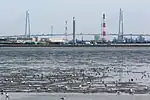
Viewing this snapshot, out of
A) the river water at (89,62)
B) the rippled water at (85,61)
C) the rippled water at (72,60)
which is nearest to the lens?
the river water at (89,62)

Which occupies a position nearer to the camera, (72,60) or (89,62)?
(89,62)

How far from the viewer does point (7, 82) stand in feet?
96.1

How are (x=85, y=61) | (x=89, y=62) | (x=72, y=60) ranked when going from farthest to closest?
(x=72, y=60) → (x=85, y=61) → (x=89, y=62)

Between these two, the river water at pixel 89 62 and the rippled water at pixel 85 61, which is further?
the rippled water at pixel 85 61

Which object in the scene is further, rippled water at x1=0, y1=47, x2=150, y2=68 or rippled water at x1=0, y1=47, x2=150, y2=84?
rippled water at x1=0, y1=47, x2=150, y2=68

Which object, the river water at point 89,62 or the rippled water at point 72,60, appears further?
the rippled water at point 72,60

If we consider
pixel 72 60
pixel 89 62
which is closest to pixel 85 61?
pixel 89 62

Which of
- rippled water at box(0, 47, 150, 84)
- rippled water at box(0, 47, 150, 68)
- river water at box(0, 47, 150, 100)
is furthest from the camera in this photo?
rippled water at box(0, 47, 150, 68)

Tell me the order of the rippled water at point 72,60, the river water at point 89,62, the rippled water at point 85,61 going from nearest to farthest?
the river water at point 89,62, the rippled water at point 85,61, the rippled water at point 72,60

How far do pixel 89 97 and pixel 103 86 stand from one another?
188 inches

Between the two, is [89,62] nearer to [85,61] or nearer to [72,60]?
[85,61]

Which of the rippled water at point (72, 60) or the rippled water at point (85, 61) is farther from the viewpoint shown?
the rippled water at point (72, 60)

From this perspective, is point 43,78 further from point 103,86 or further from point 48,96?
point 48,96

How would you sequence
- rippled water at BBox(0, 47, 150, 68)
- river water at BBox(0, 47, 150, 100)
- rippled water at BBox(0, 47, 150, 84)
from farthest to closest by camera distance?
rippled water at BBox(0, 47, 150, 68)
rippled water at BBox(0, 47, 150, 84)
river water at BBox(0, 47, 150, 100)
